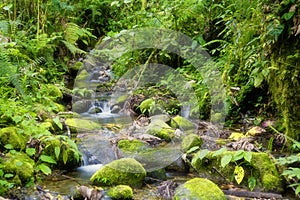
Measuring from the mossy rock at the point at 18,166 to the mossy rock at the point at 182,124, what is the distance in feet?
7.58

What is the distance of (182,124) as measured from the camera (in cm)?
499

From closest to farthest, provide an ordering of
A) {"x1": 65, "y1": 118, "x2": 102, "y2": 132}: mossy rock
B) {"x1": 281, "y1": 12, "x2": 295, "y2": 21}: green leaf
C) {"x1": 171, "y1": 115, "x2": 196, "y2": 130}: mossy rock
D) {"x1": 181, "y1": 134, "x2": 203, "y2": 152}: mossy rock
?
{"x1": 281, "y1": 12, "x2": 295, "y2": 21}: green leaf < {"x1": 181, "y1": 134, "x2": 203, "y2": 152}: mossy rock < {"x1": 65, "y1": 118, "x2": 102, "y2": 132}: mossy rock < {"x1": 171, "y1": 115, "x2": 196, "y2": 130}: mossy rock

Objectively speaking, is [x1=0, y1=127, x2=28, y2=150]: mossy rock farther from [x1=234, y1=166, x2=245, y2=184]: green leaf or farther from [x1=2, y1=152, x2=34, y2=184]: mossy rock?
[x1=234, y1=166, x2=245, y2=184]: green leaf

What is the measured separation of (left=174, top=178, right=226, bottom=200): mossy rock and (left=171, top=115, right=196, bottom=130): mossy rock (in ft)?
6.13

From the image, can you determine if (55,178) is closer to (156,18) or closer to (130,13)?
(156,18)

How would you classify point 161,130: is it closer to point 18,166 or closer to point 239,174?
point 239,174

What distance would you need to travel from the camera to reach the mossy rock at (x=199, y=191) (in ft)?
9.66

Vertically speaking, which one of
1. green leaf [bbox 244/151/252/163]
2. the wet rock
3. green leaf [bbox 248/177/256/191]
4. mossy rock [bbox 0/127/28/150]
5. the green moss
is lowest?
green leaf [bbox 248/177/256/191]

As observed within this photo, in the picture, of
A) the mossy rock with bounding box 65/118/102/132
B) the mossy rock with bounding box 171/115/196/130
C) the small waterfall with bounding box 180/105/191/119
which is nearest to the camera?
the mossy rock with bounding box 65/118/102/132

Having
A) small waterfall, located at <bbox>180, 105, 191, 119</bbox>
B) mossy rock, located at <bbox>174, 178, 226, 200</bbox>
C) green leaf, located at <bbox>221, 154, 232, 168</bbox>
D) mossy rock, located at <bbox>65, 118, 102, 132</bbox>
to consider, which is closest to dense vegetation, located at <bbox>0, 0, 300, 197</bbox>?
Answer: mossy rock, located at <bbox>65, 118, 102, 132</bbox>

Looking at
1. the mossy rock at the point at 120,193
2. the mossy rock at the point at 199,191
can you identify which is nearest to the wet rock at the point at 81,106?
the mossy rock at the point at 120,193

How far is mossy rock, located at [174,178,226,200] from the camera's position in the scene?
9.66ft

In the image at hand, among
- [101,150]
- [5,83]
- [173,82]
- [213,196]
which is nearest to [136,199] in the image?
[213,196]

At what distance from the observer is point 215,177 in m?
3.49
